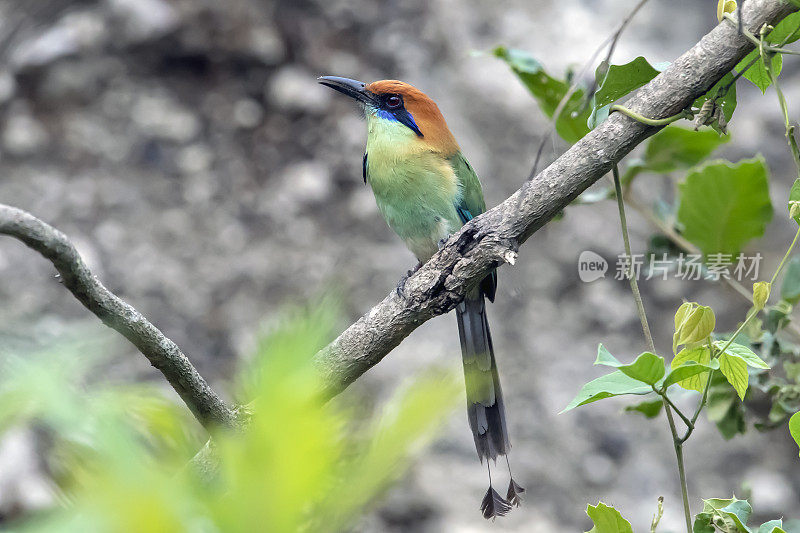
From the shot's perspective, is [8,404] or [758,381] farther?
[758,381]

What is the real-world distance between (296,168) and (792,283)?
261 centimetres

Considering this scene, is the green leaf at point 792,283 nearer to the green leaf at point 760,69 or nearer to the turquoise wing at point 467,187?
the green leaf at point 760,69

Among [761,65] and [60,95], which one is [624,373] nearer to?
[761,65]

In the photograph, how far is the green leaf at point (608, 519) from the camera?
3.35ft

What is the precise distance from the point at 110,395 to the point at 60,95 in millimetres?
3811

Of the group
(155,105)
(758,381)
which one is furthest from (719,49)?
(155,105)

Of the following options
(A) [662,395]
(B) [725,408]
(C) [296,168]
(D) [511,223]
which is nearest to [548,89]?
(D) [511,223]

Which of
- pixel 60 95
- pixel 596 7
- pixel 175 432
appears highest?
pixel 60 95

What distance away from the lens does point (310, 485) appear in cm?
33

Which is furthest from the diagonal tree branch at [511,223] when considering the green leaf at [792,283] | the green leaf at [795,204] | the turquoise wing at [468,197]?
the turquoise wing at [468,197]

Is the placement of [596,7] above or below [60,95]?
below

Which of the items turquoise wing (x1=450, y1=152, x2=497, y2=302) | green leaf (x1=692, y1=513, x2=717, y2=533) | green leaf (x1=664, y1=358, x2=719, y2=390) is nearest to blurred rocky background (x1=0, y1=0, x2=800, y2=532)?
turquoise wing (x1=450, y1=152, x2=497, y2=302)

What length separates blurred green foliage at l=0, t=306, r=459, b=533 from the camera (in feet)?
1.09

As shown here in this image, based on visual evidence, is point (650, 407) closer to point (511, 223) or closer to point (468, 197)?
point (511, 223)
